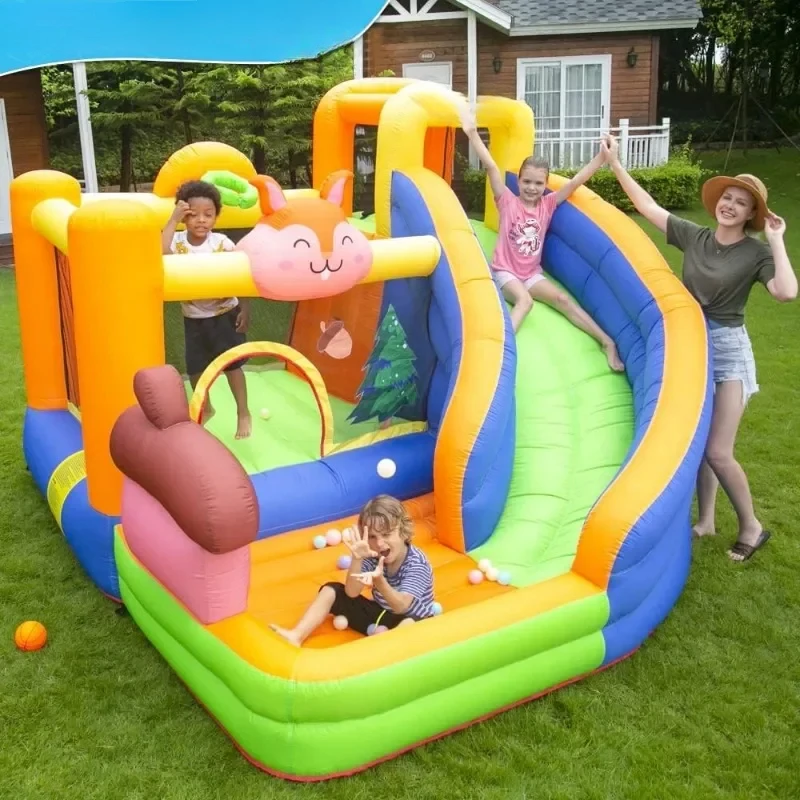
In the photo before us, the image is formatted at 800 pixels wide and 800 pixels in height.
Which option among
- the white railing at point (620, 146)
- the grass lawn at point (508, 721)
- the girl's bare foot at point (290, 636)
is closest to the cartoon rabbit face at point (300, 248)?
the girl's bare foot at point (290, 636)

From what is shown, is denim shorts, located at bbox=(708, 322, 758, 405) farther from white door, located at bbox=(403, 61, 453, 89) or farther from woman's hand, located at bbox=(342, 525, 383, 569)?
white door, located at bbox=(403, 61, 453, 89)

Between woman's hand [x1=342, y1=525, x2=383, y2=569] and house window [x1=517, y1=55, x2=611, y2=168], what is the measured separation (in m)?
13.1

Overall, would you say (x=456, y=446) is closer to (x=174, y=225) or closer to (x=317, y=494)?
(x=317, y=494)

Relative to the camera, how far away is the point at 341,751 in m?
2.84

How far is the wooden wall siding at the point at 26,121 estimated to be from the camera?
12.4 metres

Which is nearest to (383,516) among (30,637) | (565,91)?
(30,637)

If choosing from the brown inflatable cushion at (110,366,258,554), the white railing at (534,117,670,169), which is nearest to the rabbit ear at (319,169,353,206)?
the brown inflatable cushion at (110,366,258,554)

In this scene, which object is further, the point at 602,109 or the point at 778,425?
the point at 602,109

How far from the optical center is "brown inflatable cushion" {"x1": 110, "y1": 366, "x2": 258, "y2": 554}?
2764mm

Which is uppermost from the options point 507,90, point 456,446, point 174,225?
point 507,90

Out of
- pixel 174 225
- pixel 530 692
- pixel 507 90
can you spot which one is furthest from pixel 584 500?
pixel 507 90

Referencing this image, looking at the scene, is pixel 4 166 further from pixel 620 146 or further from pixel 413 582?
pixel 413 582

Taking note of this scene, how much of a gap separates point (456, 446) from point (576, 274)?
1.60 meters

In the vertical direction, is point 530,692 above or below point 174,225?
below
